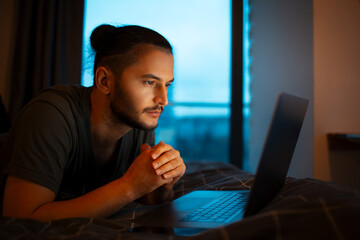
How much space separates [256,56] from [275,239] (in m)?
2.86

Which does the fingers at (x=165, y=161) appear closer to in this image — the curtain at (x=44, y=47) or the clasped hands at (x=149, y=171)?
the clasped hands at (x=149, y=171)

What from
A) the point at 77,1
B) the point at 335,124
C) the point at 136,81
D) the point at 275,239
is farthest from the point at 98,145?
the point at 77,1

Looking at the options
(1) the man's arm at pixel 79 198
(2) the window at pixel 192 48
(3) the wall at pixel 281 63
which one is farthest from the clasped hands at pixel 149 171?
(2) the window at pixel 192 48

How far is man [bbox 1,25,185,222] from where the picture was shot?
85 centimetres

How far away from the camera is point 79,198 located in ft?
2.83

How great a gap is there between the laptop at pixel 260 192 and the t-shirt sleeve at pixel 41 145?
313mm

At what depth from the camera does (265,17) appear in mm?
2992

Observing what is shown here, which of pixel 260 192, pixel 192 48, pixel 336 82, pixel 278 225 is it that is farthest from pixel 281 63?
pixel 278 225

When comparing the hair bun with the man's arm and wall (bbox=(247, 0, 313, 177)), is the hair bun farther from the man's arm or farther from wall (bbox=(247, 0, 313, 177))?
wall (bbox=(247, 0, 313, 177))

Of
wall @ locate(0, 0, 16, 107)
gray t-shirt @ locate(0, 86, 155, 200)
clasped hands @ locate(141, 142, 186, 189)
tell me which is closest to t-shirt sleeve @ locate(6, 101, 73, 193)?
gray t-shirt @ locate(0, 86, 155, 200)

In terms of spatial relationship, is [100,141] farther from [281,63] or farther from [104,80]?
[281,63]

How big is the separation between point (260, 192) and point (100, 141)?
0.79 m

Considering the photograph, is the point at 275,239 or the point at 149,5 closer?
the point at 275,239

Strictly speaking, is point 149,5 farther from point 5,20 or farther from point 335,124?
point 335,124
